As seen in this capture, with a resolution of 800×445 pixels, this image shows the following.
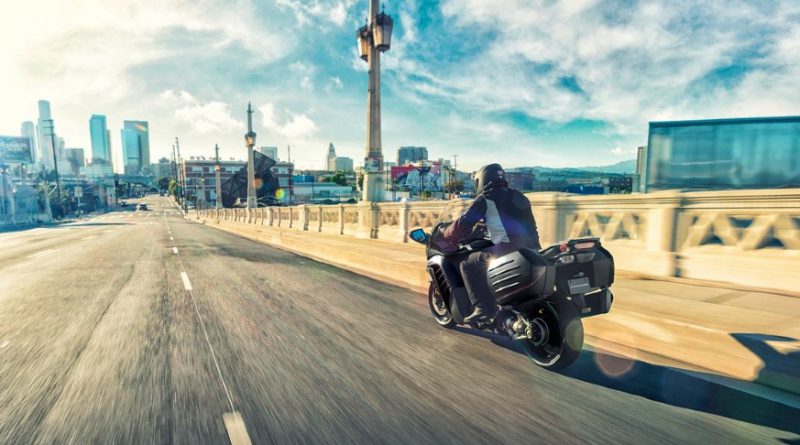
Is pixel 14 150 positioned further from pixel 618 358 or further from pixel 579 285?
pixel 618 358

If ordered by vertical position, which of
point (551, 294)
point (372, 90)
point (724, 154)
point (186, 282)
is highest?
point (372, 90)

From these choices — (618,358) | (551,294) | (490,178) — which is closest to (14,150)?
(490,178)

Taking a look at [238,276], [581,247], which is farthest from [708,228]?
[238,276]

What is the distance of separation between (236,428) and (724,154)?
759 inches

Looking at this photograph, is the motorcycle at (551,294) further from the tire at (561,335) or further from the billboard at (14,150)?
the billboard at (14,150)

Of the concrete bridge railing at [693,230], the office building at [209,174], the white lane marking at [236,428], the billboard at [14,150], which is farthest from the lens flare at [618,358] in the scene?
the office building at [209,174]

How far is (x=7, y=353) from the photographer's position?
12.9ft

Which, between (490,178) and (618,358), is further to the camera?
(490,178)

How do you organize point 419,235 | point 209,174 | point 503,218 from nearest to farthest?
point 503,218 < point 419,235 < point 209,174

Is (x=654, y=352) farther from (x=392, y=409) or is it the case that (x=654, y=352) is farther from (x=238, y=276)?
(x=238, y=276)

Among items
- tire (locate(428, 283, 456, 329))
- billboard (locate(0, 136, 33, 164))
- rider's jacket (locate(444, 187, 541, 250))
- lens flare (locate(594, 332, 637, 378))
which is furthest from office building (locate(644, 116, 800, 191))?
billboard (locate(0, 136, 33, 164))

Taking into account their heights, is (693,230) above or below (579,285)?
above

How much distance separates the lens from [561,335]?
11.0ft

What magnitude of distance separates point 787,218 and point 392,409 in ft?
20.9
